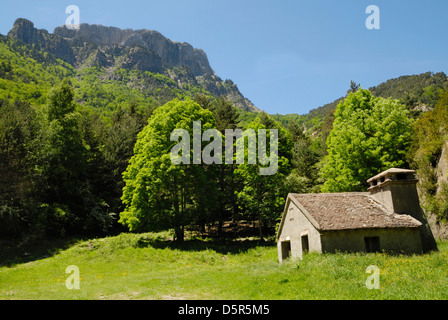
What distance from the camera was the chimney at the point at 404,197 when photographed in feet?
69.6

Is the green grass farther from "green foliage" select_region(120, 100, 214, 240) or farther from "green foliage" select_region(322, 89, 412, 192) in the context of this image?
"green foliage" select_region(322, 89, 412, 192)

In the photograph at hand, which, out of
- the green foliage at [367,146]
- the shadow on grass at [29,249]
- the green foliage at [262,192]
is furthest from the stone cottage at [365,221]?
the shadow on grass at [29,249]

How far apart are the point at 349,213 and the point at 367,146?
1368cm

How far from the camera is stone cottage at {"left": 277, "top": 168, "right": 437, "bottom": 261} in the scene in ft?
63.6

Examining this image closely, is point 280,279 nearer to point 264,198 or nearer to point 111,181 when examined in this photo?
point 264,198

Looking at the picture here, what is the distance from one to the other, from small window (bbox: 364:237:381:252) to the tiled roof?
139 cm

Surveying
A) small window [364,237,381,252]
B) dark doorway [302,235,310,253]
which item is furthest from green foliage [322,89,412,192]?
dark doorway [302,235,310,253]

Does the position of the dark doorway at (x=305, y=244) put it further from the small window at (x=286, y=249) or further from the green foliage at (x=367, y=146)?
the green foliage at (x=367, y=146)

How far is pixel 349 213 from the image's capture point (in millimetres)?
21094

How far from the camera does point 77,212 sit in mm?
36000

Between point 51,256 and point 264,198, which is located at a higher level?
point 264,198

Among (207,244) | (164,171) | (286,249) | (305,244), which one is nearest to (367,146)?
(286,249)

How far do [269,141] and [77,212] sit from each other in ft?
82.3
